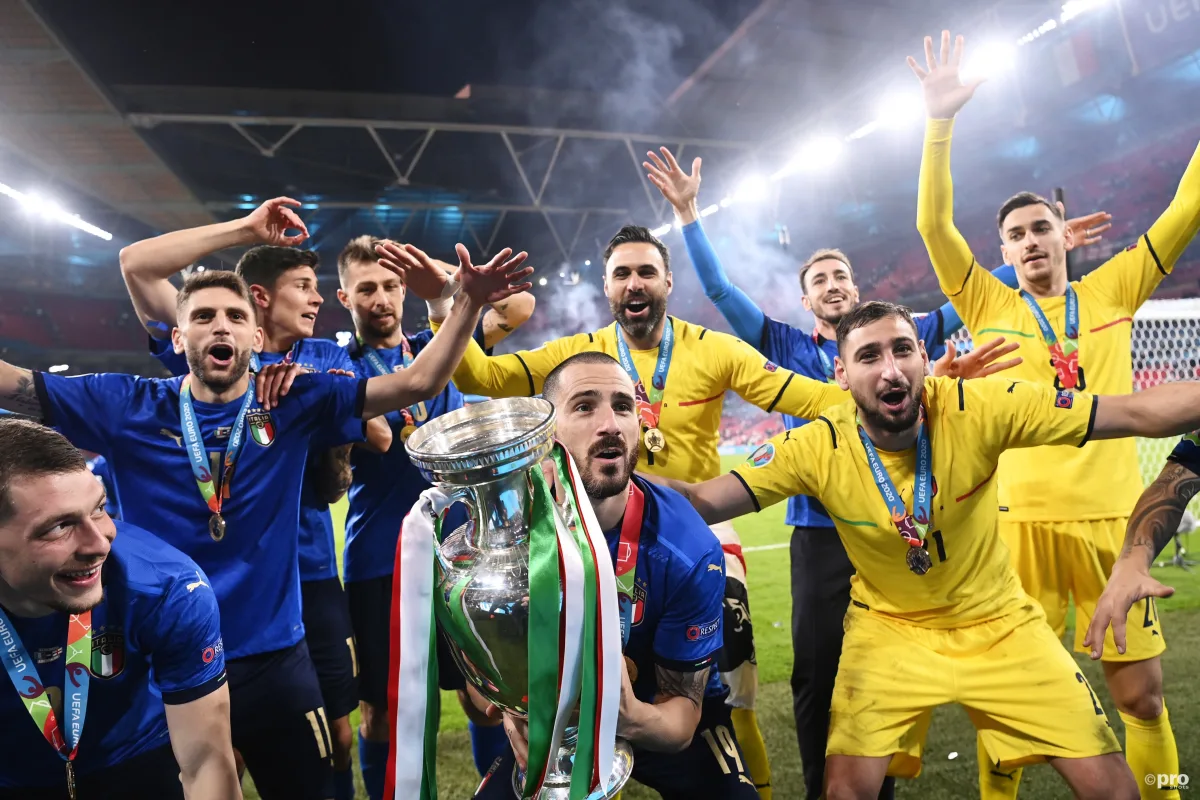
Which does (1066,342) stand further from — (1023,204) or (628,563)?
(628,563)

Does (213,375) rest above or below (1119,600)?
above


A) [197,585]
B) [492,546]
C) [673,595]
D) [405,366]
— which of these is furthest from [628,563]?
[405,366]

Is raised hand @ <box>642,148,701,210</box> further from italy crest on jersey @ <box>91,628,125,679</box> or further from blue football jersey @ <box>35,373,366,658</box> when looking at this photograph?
italy crest on jersey @ <box>91,628,125,679</box>

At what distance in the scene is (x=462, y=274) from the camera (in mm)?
2369

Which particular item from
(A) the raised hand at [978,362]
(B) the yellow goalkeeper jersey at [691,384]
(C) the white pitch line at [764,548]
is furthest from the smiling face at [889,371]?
(C) the white pitch line at [764,548]

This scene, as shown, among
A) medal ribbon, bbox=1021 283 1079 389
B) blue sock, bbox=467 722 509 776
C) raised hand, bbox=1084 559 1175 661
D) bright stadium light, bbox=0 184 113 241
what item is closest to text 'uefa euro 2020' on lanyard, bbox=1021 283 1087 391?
medal ribbon, bbox=1021 283 1079 389

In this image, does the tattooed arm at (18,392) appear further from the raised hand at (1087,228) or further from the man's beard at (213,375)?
the raised hand at (1087,228)

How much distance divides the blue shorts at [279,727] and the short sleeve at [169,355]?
1178 millimetres

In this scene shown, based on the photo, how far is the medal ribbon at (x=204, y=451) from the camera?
2.30m

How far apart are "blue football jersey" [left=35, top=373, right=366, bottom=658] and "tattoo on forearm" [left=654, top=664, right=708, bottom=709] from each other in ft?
4.10

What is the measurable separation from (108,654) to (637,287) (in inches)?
86.6

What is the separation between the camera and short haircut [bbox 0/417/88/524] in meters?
1.65

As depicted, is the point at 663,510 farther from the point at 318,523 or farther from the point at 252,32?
the point at 252,32

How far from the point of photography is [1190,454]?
2414 millimetres
